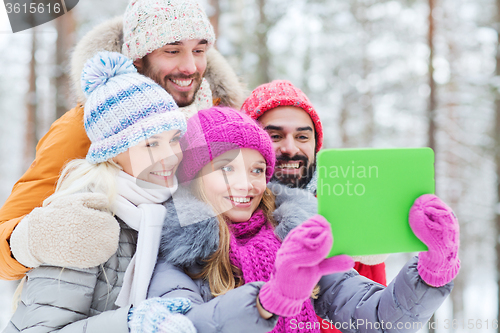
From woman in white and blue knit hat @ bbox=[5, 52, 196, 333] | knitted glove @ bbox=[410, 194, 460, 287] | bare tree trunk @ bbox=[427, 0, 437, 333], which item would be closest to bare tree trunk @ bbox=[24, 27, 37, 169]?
woman in white and blue knit hat @ bbox=[5, 52, 196, 333]

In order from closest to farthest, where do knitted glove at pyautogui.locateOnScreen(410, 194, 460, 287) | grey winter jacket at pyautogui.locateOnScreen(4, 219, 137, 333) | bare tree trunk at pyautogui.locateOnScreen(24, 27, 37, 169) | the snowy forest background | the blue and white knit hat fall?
knitted glove at pyautogui.locateOnScreen(410, 194, 460, 287)
grey winter jacket at pyautogui.locateOnScreen(4, 219, 137, 333)
the blue and white knit hat
bare tree trunk at pyautogui.locateOnScreen(24, 27, 37, 169)
the snowy forest background

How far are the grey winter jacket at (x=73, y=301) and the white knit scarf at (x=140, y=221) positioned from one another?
0.25ft

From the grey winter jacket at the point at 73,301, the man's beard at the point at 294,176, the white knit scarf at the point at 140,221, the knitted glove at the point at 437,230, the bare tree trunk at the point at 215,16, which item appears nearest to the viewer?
the knitted glove at the point at 437,230

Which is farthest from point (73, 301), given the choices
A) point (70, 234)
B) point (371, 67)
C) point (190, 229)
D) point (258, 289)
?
point (371, 67)

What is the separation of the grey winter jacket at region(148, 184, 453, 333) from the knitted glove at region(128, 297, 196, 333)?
5 centimetres

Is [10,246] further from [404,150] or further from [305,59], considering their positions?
[305,59]

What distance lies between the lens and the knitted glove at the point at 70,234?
1.46m

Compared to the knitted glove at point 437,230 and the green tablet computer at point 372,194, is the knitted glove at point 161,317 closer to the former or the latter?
the green tablet computer at point 372,194

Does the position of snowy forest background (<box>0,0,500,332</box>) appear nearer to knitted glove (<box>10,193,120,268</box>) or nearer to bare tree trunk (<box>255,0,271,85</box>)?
bare tree trunk (<box>255,0,271,85</box>)

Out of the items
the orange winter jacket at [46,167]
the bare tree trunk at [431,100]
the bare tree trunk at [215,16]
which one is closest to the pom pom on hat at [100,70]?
the orange winter jacket at [46,167]

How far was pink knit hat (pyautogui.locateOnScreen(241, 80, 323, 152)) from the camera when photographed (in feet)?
7.34

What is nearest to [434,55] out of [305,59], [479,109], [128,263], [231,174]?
[305,59]

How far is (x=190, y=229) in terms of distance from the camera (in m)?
1.59

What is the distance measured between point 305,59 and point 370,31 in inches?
71.6
